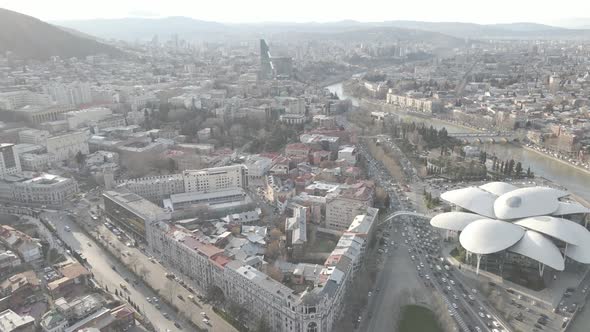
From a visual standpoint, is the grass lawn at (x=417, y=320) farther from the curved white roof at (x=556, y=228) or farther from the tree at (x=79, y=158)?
the tree at (x=79, y=158)

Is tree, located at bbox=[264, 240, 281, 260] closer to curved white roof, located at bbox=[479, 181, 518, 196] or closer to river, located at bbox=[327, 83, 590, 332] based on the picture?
curved white roof, located at bbox=[479, 181, 518, 196]

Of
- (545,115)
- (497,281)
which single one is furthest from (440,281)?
(545,115)

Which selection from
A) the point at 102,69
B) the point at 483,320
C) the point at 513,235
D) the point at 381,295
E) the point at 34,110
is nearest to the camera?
the point at 483,320

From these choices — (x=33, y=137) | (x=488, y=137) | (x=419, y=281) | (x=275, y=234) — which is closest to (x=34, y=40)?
(x=33, y=137)

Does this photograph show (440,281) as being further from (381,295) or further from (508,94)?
(508,94)

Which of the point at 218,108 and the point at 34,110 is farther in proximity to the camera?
the point at 218,108

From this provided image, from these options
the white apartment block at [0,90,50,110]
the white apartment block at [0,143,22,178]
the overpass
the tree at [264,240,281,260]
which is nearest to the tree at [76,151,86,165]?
the white apartment block at [0,143,22,178]

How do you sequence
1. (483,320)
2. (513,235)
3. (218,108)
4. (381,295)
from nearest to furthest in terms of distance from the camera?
1. (483,320)
2. (381,295)
3. (513,235)
4. (218,108)

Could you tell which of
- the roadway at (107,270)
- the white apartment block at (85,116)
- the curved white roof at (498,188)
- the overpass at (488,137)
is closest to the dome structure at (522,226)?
the curved white roof at (498,188)
